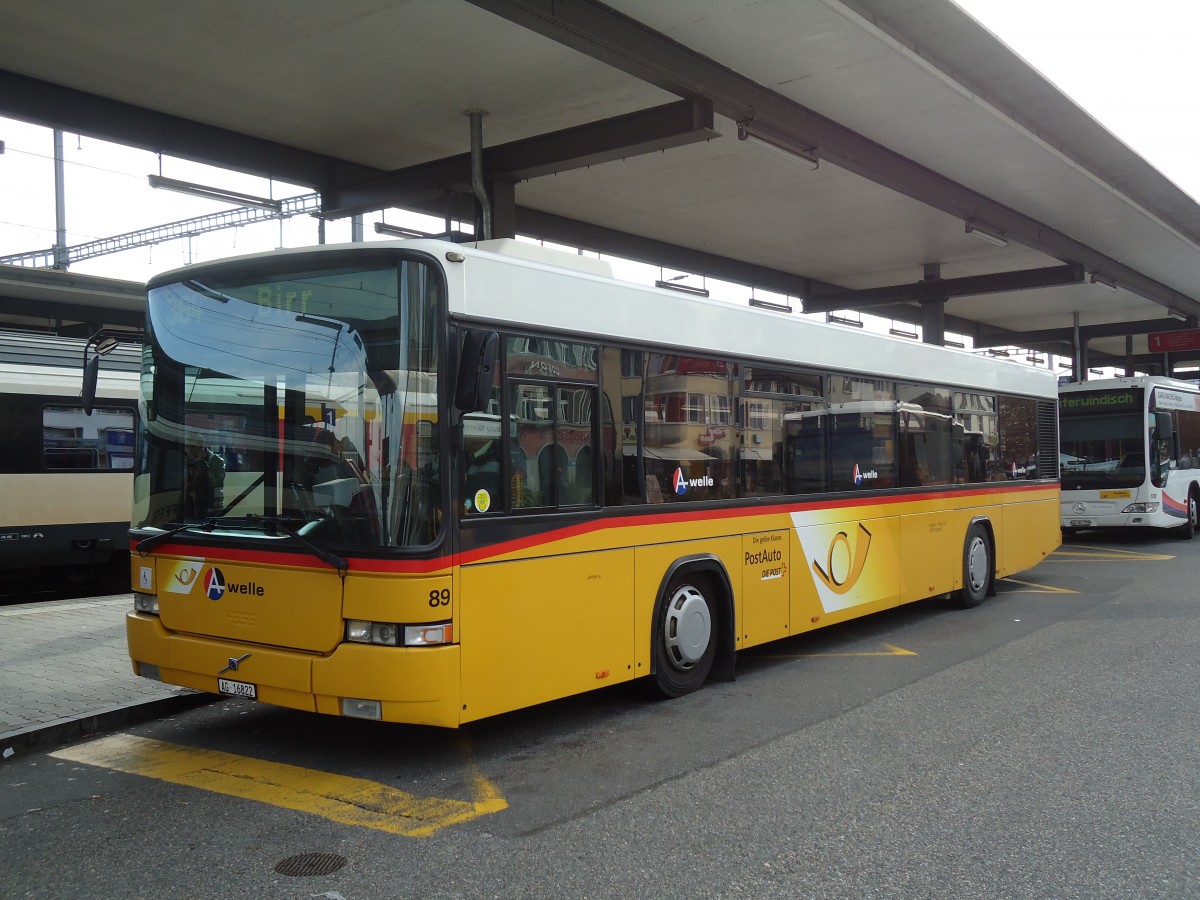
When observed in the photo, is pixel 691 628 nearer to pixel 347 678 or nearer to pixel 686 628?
pixel 686 628

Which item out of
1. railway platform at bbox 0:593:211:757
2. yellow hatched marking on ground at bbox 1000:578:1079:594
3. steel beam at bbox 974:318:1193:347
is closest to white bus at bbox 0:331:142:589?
railway platform at bbox 0:593:211:757

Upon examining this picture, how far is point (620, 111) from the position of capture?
39.5 feet

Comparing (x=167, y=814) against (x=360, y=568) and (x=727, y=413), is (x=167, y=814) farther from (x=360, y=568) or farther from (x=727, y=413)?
(x=727, y=413)

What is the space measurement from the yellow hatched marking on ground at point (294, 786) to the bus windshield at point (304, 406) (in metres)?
1.30

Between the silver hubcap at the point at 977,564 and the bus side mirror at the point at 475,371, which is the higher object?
the bus side mirror at the point at 475,371

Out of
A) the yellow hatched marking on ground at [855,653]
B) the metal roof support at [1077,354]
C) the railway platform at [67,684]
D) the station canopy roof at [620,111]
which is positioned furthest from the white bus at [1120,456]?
the railway platform at [67,684]

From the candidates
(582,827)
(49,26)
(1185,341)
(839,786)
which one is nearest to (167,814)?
(582,827)

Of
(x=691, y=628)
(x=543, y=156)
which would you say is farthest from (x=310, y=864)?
(x=543, y=156)

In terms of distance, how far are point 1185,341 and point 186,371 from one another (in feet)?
98.7

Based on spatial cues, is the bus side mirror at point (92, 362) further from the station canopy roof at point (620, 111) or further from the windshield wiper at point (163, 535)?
the station canopy roof at point (620, 111)

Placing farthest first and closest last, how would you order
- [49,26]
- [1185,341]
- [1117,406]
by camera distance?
[1185,341] < [1117,406] < [49,26]

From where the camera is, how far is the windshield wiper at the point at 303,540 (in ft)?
17.9

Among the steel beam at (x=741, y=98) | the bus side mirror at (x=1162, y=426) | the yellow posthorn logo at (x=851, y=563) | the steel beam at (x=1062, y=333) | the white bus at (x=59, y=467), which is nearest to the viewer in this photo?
the steel beam at (x=741, y=98)

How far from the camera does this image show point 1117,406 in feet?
67.0
